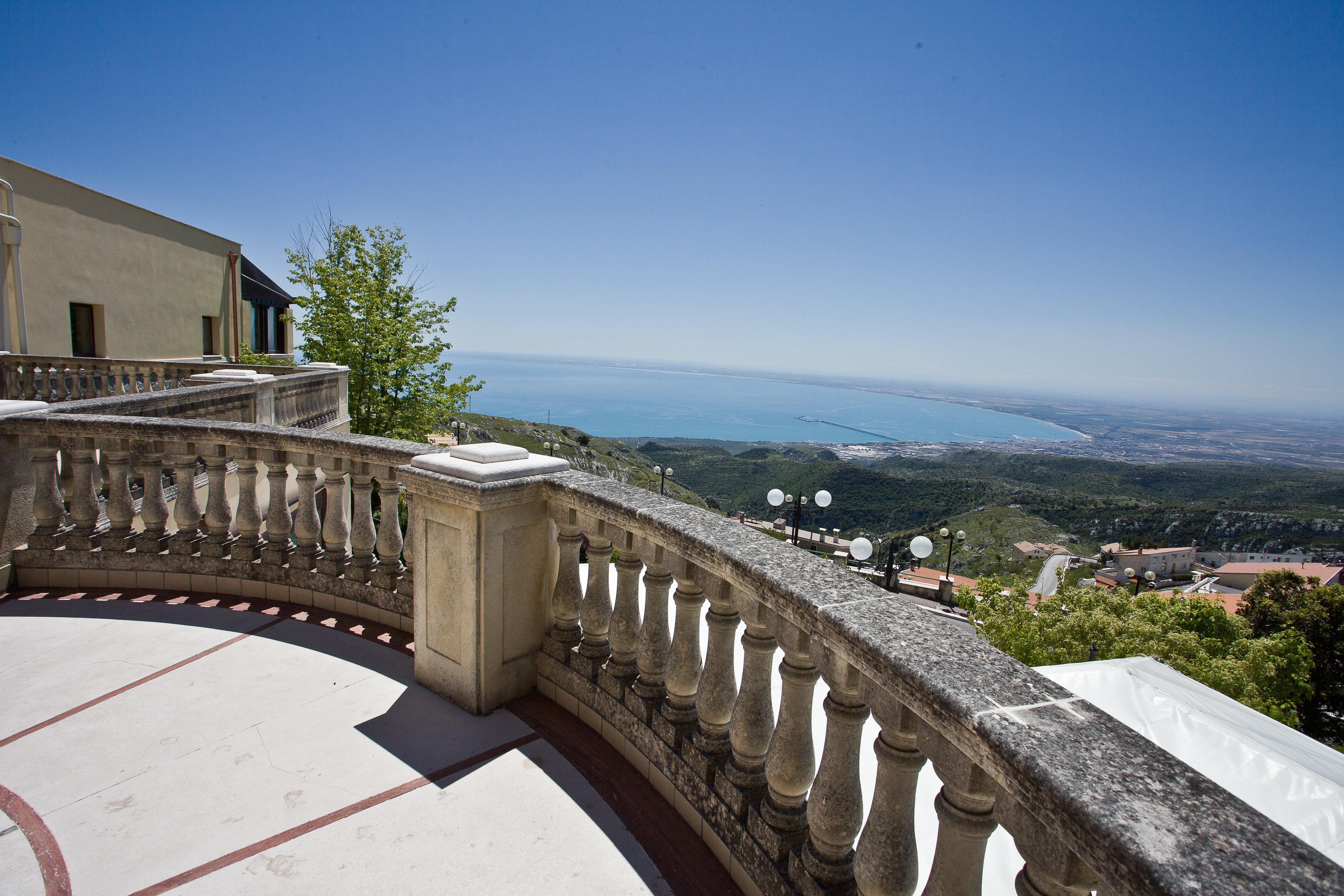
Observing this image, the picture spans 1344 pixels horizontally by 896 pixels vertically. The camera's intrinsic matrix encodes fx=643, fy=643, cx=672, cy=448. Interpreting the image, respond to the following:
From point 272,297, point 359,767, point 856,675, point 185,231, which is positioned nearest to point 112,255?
Result: point 185,231

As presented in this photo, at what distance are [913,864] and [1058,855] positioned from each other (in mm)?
653

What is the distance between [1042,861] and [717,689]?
1.51 metres

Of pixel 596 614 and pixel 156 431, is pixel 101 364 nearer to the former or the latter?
pixel 156 431

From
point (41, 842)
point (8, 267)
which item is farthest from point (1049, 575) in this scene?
point (8, 267)

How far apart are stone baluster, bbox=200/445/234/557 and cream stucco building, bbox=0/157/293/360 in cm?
1658

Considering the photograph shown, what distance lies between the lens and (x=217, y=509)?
16.9 feet

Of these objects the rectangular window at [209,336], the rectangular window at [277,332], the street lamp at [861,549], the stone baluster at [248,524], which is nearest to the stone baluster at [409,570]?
the stone baluster at [248,524]

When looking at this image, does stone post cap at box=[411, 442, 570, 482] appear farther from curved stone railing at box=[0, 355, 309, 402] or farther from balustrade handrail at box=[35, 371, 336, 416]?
curved stone railing at box=[0, 355, 309, 402]

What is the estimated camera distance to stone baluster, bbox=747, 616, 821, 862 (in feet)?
7.29

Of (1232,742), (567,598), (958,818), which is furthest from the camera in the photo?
(1232,742)

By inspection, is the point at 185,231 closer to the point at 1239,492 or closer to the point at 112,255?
the point at 112,255

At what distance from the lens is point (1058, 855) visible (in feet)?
4.24

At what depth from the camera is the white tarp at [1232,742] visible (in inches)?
161

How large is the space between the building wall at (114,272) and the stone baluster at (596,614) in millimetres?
21455
